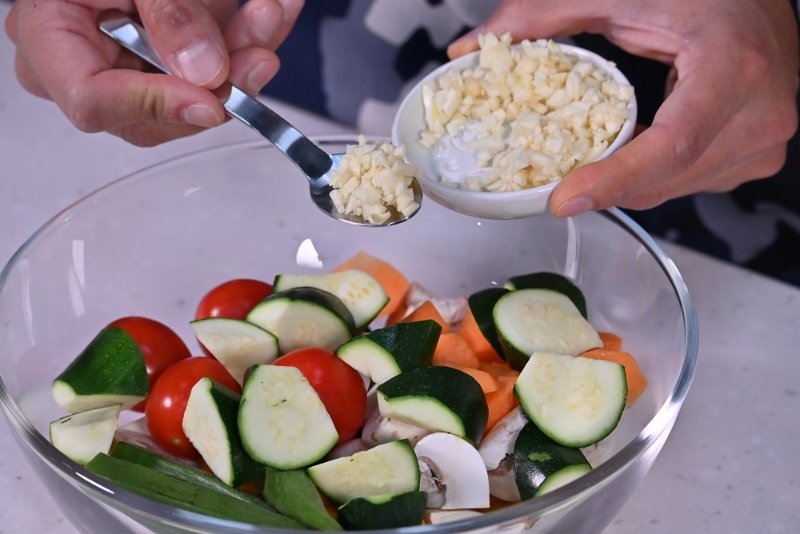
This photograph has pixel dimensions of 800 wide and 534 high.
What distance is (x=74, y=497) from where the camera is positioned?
98 cm

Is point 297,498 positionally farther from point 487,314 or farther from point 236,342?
point 487,314

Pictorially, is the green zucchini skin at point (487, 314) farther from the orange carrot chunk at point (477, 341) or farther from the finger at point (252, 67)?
the finger at point (252, 67)

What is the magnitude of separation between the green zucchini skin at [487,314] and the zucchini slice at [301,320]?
196 mm

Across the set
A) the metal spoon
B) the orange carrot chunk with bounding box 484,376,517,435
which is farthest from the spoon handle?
the orange carrot chunk with bounding box 484,376,517,435

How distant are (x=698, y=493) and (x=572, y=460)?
13.8 inches

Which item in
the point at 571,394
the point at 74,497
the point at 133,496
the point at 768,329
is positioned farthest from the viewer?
the point at 768,329

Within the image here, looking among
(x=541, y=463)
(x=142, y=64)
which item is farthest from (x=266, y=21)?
(x=541, y=463)

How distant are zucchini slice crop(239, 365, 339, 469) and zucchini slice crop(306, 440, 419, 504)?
0.12ft

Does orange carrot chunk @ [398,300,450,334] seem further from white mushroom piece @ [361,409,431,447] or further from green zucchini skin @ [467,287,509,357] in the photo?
white mushroom piece @ [361,409,431,447]

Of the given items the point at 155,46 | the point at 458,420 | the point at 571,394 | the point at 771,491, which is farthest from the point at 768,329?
the point at 155,46

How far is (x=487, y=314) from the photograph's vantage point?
4.18ft

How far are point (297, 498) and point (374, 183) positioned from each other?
17.2 inches

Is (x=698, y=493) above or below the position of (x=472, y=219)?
below

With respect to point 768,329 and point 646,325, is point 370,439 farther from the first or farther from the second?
point 768,329
